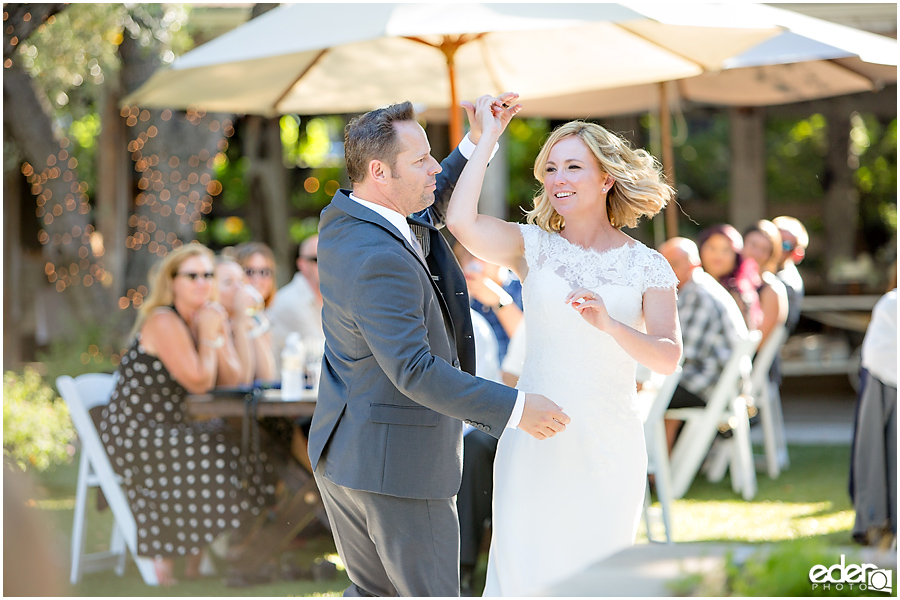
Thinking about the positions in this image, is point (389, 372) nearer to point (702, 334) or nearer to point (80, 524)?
point (80, 524)

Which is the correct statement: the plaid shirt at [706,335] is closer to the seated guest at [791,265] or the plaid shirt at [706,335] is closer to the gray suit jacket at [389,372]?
the seated guest at [791,265]

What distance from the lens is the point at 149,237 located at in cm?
801

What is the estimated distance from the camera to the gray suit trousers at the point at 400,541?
2.30 m

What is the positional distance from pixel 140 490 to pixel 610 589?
11.2 feet

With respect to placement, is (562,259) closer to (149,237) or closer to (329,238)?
(329,238)

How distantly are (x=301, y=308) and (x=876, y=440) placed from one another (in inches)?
130

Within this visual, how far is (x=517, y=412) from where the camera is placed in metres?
2.26

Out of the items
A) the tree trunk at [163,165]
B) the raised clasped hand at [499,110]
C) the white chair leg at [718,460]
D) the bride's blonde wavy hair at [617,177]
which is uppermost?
the tree trunk at [163,165]

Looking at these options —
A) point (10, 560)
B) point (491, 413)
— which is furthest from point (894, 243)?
point (10, 560)

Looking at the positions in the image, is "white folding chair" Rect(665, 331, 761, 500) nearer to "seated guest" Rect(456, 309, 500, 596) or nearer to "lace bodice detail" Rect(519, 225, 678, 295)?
"seated guest" Rect(456, 309, 500, 596)

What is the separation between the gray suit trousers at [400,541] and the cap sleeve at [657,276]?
85 centimetres

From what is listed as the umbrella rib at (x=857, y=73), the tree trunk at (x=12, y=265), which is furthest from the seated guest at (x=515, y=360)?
the tree trunk at (x=12, y=265)

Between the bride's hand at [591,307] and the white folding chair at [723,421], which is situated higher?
the bride's hand at [591,307]

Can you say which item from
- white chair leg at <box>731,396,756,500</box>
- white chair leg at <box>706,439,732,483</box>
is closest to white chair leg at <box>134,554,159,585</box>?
white chair leg at <box>731,396,756,500</box>
